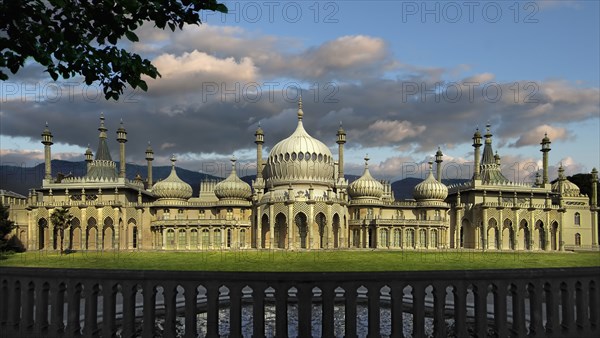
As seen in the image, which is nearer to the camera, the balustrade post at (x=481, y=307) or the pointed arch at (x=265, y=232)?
the balustrade post at (x=481, y=307)

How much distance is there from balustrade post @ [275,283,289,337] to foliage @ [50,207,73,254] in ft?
178

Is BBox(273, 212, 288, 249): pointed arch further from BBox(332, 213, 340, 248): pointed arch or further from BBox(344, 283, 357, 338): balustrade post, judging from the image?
BBox(344, 283, 357, 338): balustrade post

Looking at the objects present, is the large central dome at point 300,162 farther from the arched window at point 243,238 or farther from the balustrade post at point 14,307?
the balustrade post at point 14,307

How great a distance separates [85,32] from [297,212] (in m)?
54.8

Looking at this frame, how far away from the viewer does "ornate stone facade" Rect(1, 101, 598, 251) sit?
71375mm

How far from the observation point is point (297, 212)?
68.6 meters

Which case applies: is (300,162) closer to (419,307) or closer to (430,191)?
(430,191)

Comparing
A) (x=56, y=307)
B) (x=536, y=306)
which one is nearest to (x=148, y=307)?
(x=56, y=307)

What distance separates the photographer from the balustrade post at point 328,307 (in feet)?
58.2

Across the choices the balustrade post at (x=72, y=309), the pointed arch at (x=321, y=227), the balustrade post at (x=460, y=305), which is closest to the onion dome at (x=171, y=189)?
the pointed arch at (x=321, y=227)

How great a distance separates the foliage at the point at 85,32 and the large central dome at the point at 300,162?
5924cm

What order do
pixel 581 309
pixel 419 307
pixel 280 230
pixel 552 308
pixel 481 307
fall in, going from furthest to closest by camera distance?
pixel 280 230 < pixel 581 309 < pixel 552 308 < pixel 481 307 < pixel 419 307

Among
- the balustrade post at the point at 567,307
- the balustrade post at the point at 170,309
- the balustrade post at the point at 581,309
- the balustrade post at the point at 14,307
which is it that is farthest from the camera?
the balustrade post at the point at 581,309

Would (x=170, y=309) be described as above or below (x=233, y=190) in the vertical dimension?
below
